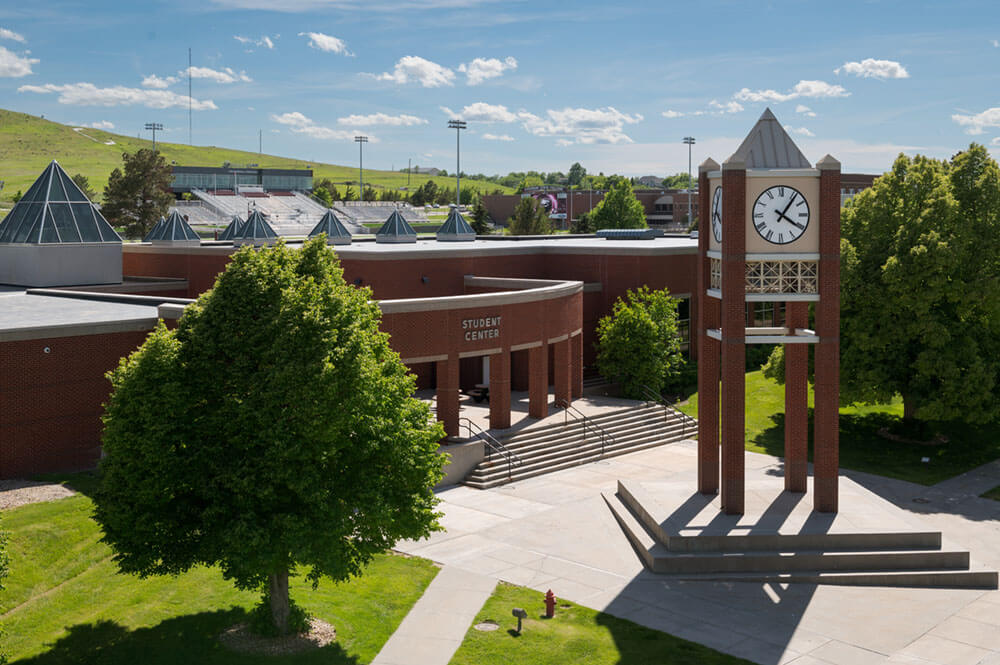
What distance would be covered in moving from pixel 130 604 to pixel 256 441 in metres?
5.79

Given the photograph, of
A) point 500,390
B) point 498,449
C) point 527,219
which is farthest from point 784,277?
point 527,219

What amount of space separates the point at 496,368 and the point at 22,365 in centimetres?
1511

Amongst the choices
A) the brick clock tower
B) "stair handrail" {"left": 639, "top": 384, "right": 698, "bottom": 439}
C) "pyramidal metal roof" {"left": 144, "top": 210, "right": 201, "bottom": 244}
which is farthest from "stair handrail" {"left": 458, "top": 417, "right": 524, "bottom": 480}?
"pyramidal metal roof" {"left": 144, "top": 210, "right": 201, "bottom": 244}

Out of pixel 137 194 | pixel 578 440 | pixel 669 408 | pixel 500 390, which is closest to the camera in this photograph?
pixel 500 390

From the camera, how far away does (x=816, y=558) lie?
2350 centimetres

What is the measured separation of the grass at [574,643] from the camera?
19.0m

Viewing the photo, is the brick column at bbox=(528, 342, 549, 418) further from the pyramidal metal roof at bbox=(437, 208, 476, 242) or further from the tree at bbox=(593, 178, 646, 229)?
the tree at bbox=(593, 178, 646, 229)

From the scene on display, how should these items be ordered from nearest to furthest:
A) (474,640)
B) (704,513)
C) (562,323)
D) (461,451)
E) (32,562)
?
(474,640), (32,562), (704,513), (461,451), (562,323)

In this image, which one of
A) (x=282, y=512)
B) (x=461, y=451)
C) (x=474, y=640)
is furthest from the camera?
(x=461, y=451)

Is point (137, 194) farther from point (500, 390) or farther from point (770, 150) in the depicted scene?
point (770, 150)

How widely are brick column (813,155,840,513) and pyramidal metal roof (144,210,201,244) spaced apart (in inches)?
1522

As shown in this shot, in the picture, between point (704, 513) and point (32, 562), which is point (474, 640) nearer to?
point (704, 513)

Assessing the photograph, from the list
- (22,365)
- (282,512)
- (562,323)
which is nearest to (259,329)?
(282,512)

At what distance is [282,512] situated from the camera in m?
17.8
